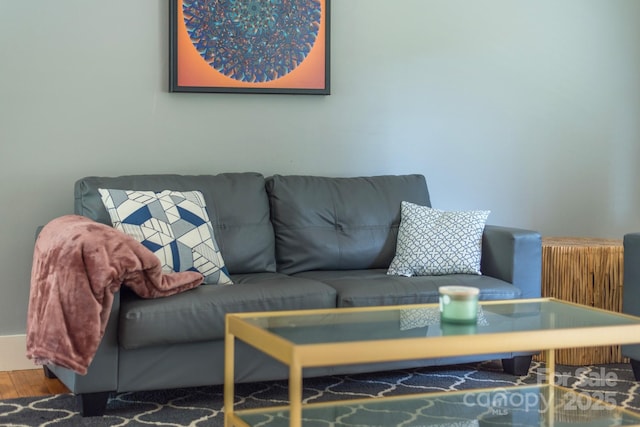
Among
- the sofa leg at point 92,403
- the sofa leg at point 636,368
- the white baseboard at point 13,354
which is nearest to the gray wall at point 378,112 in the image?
the white baseboard at point 13,354

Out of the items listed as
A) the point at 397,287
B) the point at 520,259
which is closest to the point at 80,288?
the point at 397,287

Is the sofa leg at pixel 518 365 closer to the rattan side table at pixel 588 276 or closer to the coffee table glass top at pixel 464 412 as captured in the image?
the rattan side table at pixel 588 276

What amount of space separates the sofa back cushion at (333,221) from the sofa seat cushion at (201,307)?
485 millimetres

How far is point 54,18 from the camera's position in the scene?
145 inches

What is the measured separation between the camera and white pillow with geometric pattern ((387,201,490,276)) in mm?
3635

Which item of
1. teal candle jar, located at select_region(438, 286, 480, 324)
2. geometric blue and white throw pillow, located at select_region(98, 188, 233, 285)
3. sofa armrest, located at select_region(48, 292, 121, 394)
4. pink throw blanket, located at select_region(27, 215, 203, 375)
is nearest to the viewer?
teal candle jar, located at select_region(438, 286, 480, 324)

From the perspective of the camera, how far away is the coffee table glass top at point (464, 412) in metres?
2.36

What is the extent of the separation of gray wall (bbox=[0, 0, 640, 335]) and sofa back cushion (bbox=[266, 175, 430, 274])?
0.94 feet

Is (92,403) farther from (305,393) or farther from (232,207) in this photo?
(232,207)

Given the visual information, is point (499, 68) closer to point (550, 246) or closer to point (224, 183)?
point (550, 246)

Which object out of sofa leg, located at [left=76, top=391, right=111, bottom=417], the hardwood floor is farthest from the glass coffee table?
the hardwood floor

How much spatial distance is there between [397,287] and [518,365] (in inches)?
26.1

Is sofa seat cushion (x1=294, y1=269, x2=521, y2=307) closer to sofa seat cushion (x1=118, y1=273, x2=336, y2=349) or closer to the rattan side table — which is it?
sofa seat cushion (x1=118, y1=273, x2=336, y2=349)

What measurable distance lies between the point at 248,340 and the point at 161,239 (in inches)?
43.8
